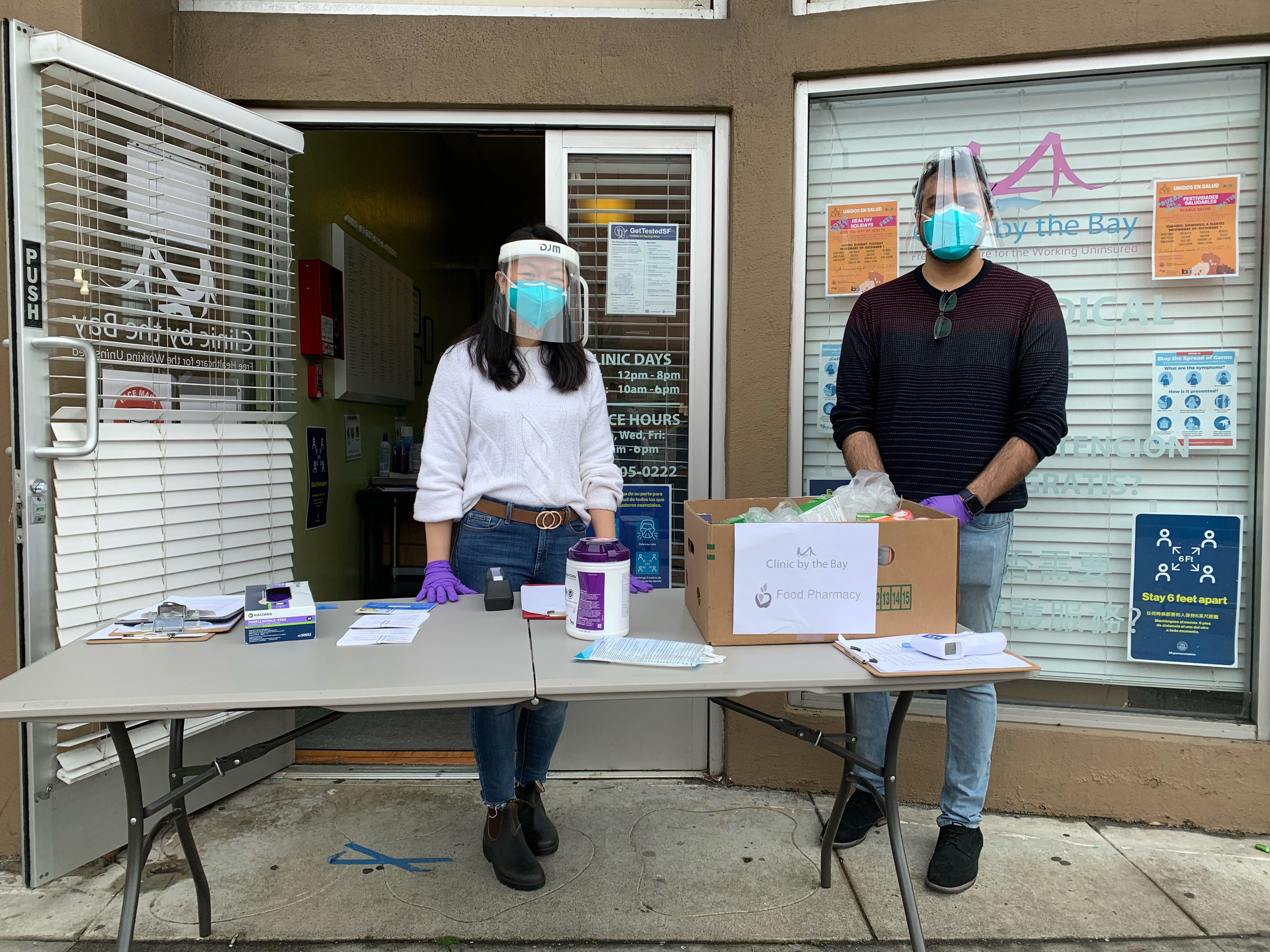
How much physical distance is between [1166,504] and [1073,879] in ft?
4.43

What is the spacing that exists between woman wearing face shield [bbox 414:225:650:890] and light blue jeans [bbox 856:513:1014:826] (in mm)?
964

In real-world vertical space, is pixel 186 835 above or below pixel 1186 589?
below

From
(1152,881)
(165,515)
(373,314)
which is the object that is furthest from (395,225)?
(1152,881)

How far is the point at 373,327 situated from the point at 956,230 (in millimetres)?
3568

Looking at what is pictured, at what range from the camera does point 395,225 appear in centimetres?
536

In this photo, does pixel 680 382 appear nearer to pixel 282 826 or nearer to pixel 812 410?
pixel 812 410

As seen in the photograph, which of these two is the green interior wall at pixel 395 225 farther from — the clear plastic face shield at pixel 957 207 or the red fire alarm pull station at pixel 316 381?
the clear plastic face shield at pixel 957 207

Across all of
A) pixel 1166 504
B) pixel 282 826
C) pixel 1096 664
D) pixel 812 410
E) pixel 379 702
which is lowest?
pixel 282 826

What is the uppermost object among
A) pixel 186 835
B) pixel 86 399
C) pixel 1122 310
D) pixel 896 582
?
pixel 1122 310

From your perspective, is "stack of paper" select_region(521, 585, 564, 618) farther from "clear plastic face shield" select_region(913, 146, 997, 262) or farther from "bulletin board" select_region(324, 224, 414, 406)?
"bulletin board" select_region(324, 224, 414, 406)

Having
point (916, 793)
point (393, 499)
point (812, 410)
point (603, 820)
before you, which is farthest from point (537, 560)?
point (393, 499)

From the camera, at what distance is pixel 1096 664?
2.93 metres

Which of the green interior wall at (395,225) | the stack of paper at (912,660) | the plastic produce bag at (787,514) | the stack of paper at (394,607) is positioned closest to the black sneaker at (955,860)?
the stack of paper at (912,660)

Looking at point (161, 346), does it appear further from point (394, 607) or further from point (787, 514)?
point (787, 514)
